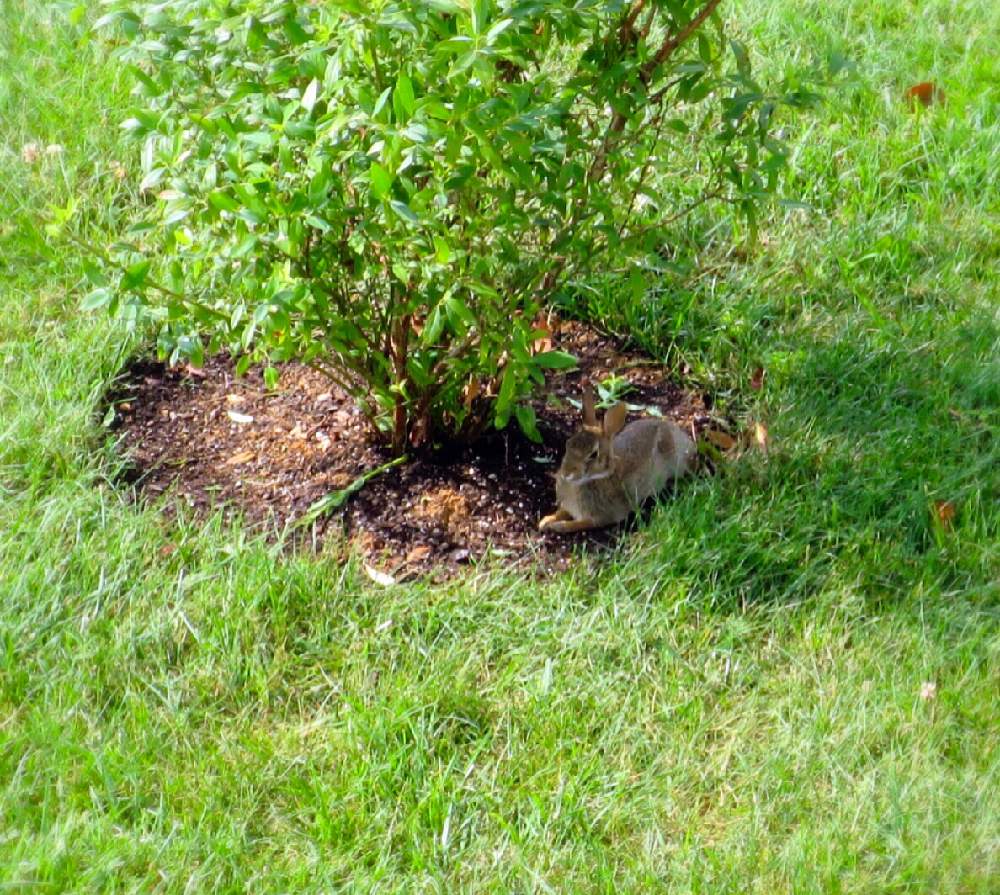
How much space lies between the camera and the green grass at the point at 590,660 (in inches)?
112

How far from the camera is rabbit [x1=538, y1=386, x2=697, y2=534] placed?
3695 millimetres

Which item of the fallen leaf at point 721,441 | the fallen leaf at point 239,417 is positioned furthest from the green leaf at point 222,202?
the fallen leaf at point 721,441

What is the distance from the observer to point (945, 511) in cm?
375

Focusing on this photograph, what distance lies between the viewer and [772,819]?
9.59 feet

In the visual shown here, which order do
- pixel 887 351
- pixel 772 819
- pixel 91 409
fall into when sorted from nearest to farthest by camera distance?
pixel 772 819 → pixel 91 409 → pixel 887 351

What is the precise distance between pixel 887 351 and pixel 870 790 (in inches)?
70.2

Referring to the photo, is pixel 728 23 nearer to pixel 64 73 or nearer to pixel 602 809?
pixel 64 73

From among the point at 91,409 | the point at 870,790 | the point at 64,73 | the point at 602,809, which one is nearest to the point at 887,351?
the point at 870,790

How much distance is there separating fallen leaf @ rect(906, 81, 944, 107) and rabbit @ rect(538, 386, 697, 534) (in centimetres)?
235

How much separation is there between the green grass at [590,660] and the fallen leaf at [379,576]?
0.04m

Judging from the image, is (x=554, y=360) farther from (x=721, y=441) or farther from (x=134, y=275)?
(x=134, y=275)

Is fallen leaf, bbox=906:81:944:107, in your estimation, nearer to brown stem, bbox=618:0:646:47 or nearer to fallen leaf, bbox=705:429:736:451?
fallen leaf, bbox=705:429:736:451

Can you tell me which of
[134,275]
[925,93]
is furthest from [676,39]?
[925,93]

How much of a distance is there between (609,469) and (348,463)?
0.78 meters
